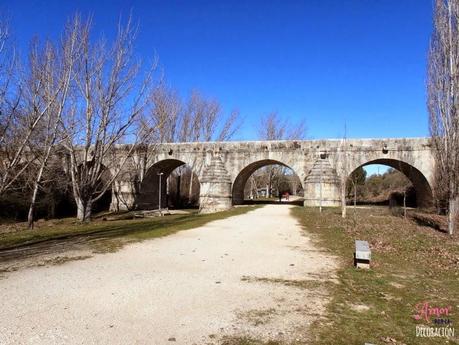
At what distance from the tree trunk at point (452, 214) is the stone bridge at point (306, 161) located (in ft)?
33.9

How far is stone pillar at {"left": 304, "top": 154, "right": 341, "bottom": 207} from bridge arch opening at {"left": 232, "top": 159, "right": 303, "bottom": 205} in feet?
9.54

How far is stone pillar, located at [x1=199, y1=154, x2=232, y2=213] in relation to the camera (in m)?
22.6

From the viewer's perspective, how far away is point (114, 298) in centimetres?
460

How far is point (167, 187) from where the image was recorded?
3117 centimetres

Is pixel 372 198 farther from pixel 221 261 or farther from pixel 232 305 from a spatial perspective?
pixel 232 305

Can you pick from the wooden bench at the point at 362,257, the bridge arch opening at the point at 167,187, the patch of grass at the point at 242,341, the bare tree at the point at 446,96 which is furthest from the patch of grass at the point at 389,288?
the bridge arch opening at the point at 167,187

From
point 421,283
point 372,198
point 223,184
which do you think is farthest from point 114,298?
point 372,198

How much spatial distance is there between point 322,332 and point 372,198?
115 feet

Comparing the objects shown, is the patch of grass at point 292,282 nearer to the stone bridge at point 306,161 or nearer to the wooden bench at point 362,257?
the wooden bench at point 362,257

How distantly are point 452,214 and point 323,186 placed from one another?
11179 millimetres

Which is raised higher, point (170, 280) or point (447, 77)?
point (447, 77)

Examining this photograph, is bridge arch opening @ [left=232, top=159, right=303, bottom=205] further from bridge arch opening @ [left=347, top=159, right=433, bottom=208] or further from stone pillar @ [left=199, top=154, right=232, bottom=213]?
bridge arch opening @ [left=347, top=159, right=433, bottom=208]

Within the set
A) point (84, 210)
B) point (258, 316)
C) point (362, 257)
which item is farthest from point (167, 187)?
point (258, 316)

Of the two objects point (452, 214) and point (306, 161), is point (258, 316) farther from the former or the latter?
point (306, 161)
